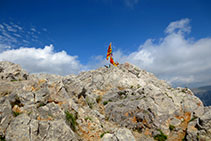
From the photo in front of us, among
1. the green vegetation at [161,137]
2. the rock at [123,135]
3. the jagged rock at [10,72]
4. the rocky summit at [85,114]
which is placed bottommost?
the green vegetation at [161,137]

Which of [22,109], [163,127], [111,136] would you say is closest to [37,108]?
[22,109]

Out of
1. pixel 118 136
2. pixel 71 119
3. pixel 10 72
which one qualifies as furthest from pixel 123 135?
pixel 10 72

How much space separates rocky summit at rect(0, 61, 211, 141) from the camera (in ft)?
54.8

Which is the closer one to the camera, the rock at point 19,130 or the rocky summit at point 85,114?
the rock at point 19,130

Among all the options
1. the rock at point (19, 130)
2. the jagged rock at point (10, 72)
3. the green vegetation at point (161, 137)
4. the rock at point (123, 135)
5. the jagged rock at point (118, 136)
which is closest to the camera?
the rock at point (19, 130)

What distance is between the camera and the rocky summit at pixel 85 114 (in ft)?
54.8

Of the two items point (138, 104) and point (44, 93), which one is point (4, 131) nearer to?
point (44, 93)

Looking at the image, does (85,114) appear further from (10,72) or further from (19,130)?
(10,72)

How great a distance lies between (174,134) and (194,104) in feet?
41.4

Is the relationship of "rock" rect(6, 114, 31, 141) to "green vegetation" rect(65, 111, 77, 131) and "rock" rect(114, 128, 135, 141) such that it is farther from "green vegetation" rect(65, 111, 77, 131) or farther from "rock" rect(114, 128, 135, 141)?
"rock" rect(114, 128, 135, 141)

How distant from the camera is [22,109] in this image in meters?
18.9

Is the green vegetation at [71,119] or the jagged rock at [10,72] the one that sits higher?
the jagged rock at [10,72]

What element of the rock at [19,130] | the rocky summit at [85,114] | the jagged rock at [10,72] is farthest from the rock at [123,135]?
the jagged rock at [10,72]

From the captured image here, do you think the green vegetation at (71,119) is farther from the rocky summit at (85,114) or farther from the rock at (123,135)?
the rock at (123,135)
